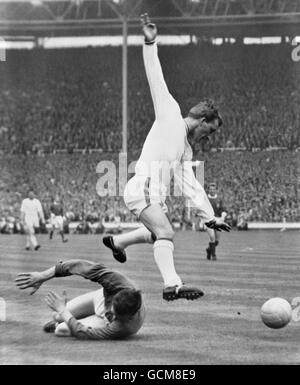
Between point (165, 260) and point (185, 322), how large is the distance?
109 centimetres

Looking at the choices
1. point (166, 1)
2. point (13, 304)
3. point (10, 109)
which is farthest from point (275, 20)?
point (13, 304)

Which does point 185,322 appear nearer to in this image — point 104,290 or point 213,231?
point 104,290

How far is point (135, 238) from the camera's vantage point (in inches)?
285

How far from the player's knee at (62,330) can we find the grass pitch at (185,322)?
6 cm

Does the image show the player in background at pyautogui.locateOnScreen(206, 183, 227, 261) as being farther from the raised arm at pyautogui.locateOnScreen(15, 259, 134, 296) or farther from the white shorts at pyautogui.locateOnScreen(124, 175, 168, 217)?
the raised arm at pyautogui.locateOnScreen(15, 259, 134, 296)

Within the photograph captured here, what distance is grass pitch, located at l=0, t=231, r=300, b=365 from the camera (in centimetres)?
588

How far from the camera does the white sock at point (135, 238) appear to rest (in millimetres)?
7121

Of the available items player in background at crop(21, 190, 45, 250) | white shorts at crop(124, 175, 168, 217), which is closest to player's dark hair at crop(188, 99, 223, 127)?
white shorts at crop(124, 175, 168, 217)

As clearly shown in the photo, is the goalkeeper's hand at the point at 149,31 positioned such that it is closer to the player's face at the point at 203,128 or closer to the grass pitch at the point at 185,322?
the player's face at the point at 203,128

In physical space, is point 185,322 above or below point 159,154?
below

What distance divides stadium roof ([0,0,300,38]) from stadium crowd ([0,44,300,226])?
4.06 ft

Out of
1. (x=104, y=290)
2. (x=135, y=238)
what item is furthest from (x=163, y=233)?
(x=104, y=290)
